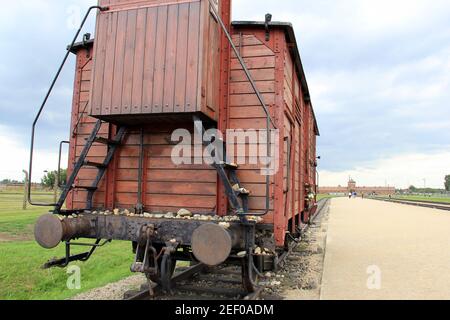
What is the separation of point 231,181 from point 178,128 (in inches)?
40.2

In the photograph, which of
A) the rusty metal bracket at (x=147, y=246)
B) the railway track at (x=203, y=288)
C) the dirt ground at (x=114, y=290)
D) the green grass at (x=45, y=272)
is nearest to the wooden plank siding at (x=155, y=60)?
the rusty metal bracket at (x=147, y=246)

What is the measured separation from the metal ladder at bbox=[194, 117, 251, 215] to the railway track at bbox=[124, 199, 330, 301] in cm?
103

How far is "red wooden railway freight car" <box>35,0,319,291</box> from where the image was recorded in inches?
172

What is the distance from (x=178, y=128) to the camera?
5.02 m

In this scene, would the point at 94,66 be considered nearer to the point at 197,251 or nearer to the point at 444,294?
the point at 197,251

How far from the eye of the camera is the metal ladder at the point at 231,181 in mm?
4344

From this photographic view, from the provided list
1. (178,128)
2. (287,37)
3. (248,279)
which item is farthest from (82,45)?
(248,279)

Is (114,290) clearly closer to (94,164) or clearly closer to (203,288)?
(203,288)

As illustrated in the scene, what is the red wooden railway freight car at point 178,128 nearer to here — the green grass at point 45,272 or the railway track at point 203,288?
the railway track at point 203,288

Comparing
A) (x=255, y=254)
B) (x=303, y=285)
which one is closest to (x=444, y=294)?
(x=303, y=285)

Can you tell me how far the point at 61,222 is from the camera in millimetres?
A: 4402

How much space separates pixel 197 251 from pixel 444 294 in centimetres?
376

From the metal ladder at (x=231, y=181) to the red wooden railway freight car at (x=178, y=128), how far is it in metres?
0.01
